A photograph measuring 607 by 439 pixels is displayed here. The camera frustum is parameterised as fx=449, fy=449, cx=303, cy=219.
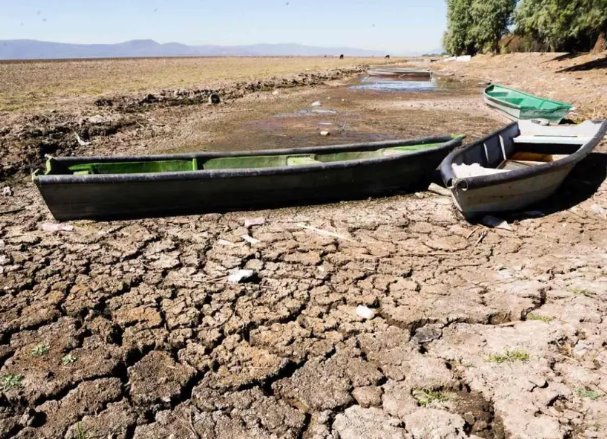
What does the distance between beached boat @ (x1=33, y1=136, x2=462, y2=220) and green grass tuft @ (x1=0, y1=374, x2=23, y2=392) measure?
8.47 ft

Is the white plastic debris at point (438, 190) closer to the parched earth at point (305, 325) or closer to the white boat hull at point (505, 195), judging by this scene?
the parched earth at point (305, 325)

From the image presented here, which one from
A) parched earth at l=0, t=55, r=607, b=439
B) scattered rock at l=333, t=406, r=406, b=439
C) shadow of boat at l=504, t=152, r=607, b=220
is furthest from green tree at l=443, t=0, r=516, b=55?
scattered rock at l=333, t=406, r=406, b=439

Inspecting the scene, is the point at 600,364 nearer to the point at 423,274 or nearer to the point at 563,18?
the point at 423,274

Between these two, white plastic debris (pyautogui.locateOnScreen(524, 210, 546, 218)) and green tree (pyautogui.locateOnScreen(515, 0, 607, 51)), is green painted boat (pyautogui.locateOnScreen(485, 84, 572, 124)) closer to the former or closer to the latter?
green tree (pyautogui.locateOnScreen(515, 0, 607, 51))

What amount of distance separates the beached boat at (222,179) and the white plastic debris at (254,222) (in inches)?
15.0

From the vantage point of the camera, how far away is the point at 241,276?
4.01 meters

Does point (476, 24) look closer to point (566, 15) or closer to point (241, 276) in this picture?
point (566, 15)

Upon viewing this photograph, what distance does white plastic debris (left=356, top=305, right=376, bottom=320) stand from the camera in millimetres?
3504

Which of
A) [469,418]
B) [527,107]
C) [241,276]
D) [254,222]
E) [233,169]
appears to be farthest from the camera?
[527,107]

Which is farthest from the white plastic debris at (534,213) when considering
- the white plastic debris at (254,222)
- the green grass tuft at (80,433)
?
the green grass tuft at (80,433)

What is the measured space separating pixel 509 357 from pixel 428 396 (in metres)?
0.71

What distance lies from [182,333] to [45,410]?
0.96 m

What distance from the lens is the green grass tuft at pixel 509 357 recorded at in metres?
3.01

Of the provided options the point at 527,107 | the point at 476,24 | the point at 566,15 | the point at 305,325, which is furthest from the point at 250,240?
the point at 476,24
